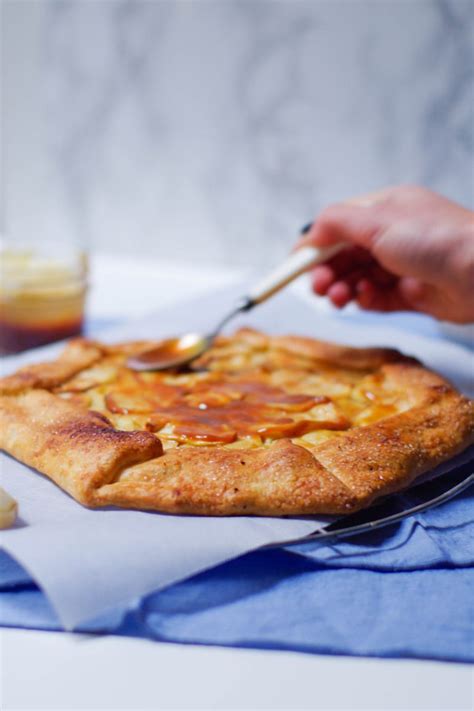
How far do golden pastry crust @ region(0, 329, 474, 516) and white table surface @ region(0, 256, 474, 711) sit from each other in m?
0.23

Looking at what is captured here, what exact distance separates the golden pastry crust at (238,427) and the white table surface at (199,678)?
234mm

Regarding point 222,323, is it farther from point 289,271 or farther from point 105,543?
point 105,543

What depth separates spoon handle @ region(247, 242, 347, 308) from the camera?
6.11 feet

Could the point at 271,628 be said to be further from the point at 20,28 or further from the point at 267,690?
the point at 20,28

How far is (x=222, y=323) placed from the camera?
1.87 m

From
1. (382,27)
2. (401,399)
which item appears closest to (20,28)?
(382,27)

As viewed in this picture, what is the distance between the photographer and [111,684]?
921 mm

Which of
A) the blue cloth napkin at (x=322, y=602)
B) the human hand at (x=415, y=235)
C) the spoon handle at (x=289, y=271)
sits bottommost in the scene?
the blue cloth napkin at (x=322, y=602)

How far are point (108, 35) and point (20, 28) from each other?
1.54 ft

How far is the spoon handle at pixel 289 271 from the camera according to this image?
1.86 m

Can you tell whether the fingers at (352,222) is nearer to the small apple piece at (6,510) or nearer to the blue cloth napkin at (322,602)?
the blue cloth napkin at (322,602)

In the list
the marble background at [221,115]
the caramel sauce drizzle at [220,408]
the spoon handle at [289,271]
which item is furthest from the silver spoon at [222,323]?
the marble background at [221,115]

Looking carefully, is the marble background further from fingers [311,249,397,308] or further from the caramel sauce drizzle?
the caramel sauce drizzle

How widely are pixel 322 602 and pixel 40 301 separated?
1391mm
